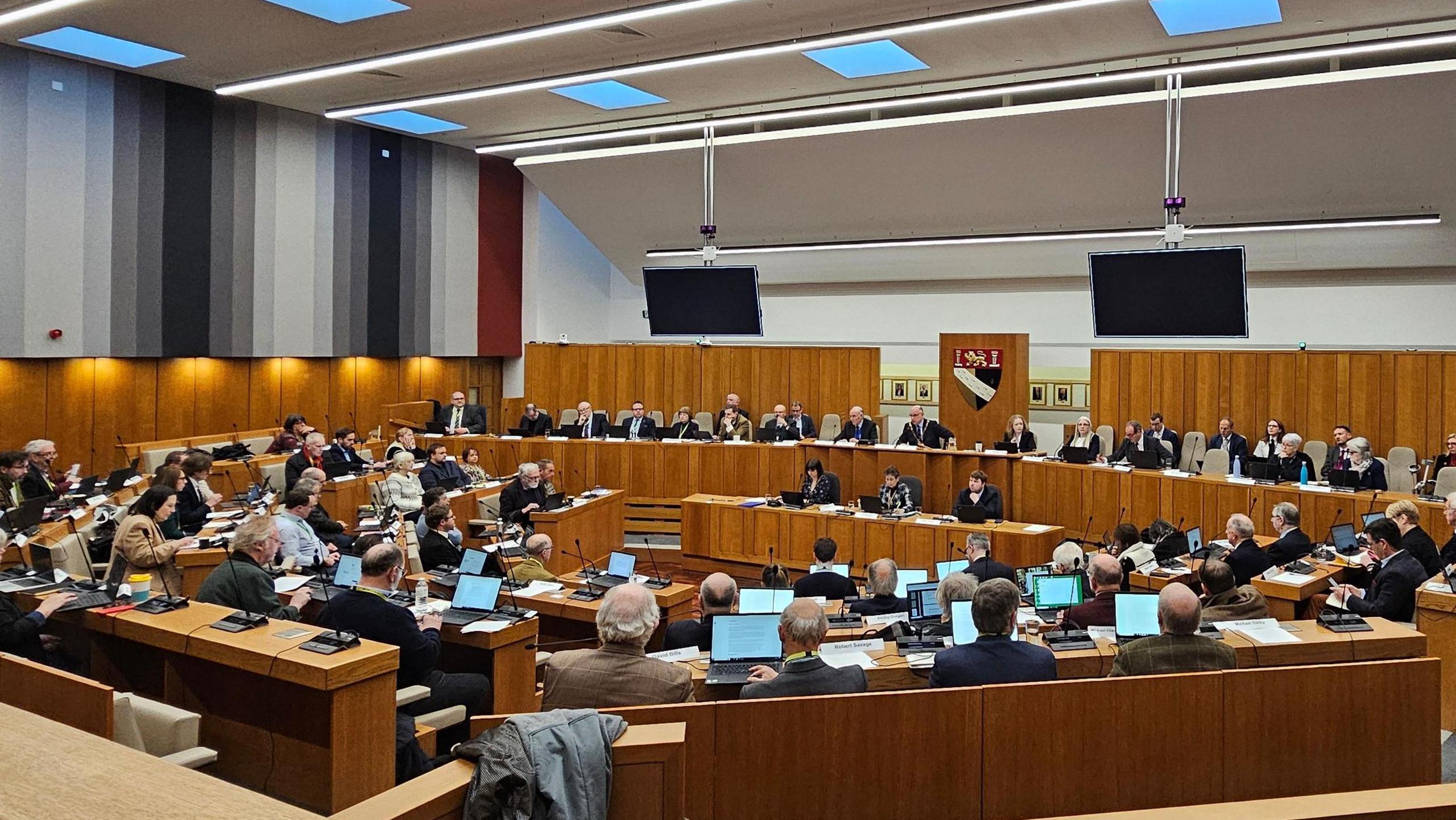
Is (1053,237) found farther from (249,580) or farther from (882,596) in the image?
(249,580)

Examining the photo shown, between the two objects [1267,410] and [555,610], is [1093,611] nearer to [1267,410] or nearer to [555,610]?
[555,610]

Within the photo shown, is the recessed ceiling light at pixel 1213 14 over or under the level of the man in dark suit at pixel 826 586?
over

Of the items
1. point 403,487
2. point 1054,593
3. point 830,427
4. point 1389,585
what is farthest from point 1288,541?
point 830,427

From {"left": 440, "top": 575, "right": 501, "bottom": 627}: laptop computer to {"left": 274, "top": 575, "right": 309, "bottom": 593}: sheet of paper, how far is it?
1.11 meters

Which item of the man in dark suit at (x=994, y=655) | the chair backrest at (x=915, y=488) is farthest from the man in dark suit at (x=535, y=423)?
the man in dark suit at (x=994, y=655)

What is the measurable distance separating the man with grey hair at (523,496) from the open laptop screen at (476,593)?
13.5 feet

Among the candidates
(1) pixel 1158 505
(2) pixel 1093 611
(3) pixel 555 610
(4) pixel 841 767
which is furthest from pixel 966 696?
(1) pixel 1158 505

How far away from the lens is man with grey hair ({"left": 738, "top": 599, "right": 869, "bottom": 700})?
13.2 feet

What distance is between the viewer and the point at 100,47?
36.8 feet

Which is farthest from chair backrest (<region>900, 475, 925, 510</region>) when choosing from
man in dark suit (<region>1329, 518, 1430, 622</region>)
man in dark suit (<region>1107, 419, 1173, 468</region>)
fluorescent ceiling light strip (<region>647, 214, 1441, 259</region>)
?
fluorescent ceiling light strip (<region>647, 214, 1441, 259</region>)

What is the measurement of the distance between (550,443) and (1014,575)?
7045 mm

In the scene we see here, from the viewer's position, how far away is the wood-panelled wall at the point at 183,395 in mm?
11984

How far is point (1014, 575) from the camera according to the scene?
726cm

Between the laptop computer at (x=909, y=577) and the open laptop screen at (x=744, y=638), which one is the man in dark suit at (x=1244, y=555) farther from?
the open laptop screen at (x=744, y=638)
